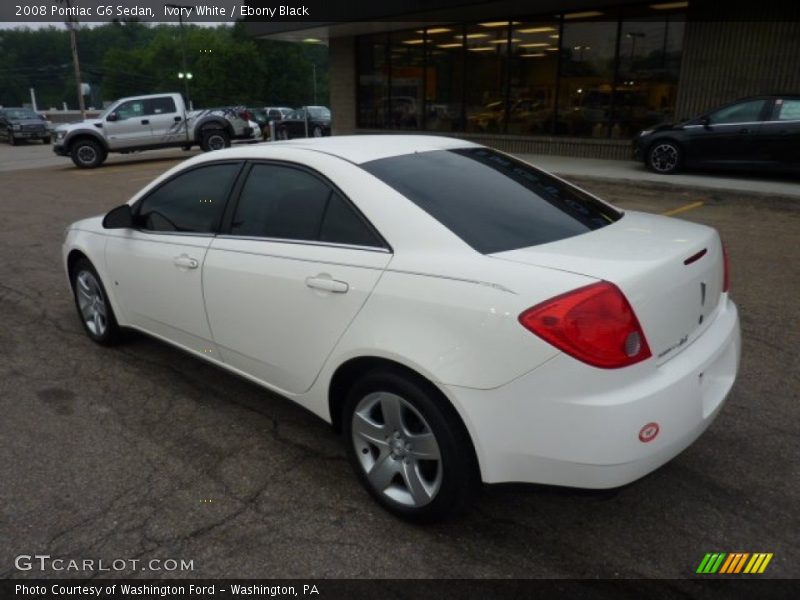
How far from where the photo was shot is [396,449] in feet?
8.74

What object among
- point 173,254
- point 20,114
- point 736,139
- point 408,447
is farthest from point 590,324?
point 20,114

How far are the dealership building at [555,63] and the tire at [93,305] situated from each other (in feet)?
38.1

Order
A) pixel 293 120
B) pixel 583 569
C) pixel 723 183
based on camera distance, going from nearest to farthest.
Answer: pixel 583 569 < pixel 723 183 < pixel 293 120

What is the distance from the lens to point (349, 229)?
9.21ft

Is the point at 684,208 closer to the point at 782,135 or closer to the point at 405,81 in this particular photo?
the point at 782,135

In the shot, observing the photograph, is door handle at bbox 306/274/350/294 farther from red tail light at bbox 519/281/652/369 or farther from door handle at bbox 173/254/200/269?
door handle at bbox 173/254/200/269

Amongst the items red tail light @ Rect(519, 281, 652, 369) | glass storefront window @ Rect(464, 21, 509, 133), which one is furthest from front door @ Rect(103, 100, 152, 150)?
red tail light @ Rect(519, 281, 652, 369)

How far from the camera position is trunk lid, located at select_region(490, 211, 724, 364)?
2.28 meters

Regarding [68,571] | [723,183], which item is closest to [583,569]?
[68,571]

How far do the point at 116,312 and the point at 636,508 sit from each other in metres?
3.39

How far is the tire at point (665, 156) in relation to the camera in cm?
1198

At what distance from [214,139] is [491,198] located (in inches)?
735

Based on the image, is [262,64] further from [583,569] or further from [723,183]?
[583,569]

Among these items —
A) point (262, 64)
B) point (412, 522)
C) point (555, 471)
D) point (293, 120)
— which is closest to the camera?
point (555, 471)
